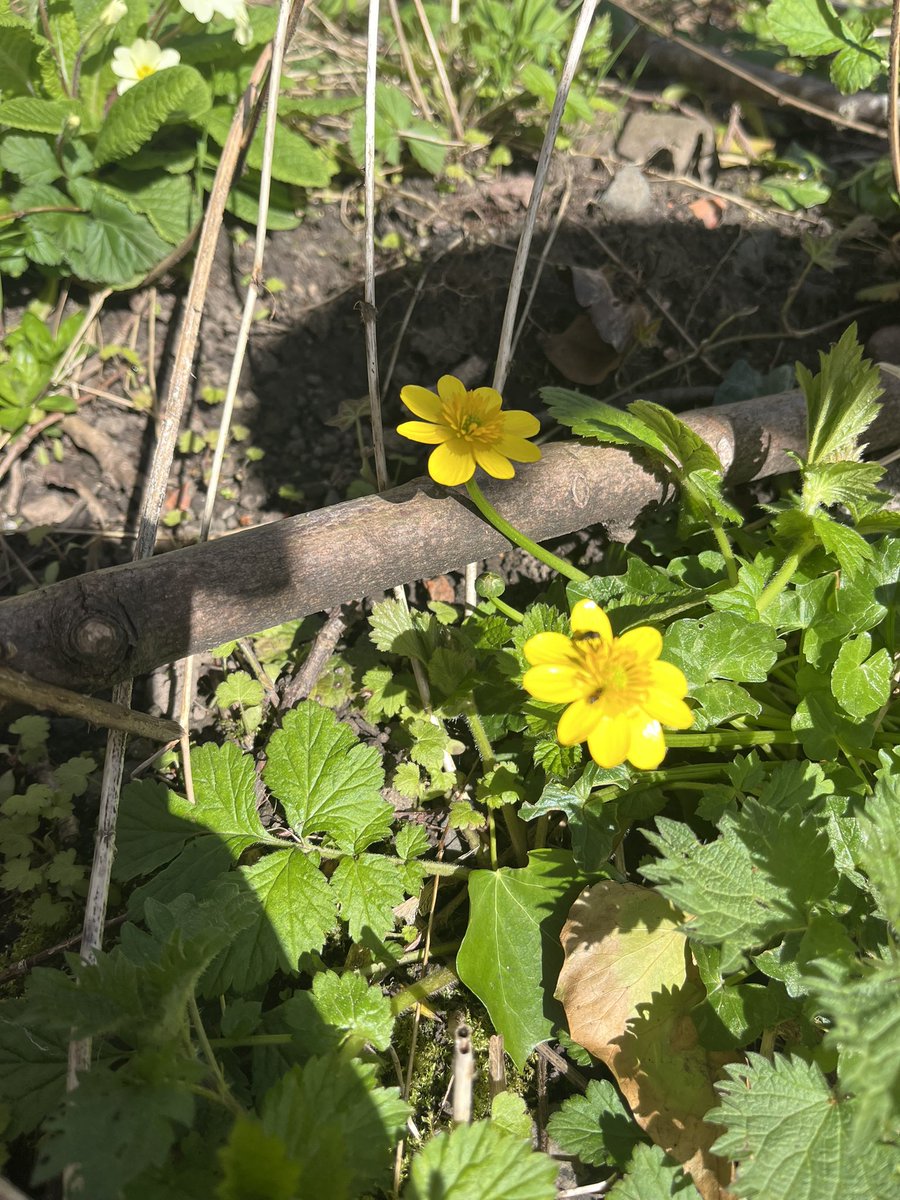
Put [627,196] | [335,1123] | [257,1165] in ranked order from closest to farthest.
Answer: [257,1165] < [335,1123] < [627,196]

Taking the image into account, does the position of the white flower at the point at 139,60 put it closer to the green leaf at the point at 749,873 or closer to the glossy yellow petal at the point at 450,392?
the glossy yellow petal at the point at 450,392

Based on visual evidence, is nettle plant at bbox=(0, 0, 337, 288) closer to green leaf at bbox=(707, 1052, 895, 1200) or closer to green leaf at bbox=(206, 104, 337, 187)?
green leaf at bbox=(206, 104, 337, 187)

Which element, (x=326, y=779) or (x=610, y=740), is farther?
(x=326, y=779)

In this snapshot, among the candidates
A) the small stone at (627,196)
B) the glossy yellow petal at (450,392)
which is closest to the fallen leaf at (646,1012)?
the glossy yellow petal at (450,392)

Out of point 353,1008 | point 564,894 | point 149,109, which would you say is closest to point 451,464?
point 564,894

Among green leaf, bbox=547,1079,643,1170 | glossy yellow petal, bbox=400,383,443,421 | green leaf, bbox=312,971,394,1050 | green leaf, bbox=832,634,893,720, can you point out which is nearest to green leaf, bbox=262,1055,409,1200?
green leaf, bbox=312,971,394,1050

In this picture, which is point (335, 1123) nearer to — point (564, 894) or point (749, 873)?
point (564, 894)

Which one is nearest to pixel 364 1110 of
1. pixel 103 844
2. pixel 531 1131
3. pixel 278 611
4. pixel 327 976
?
pixel 327 976
